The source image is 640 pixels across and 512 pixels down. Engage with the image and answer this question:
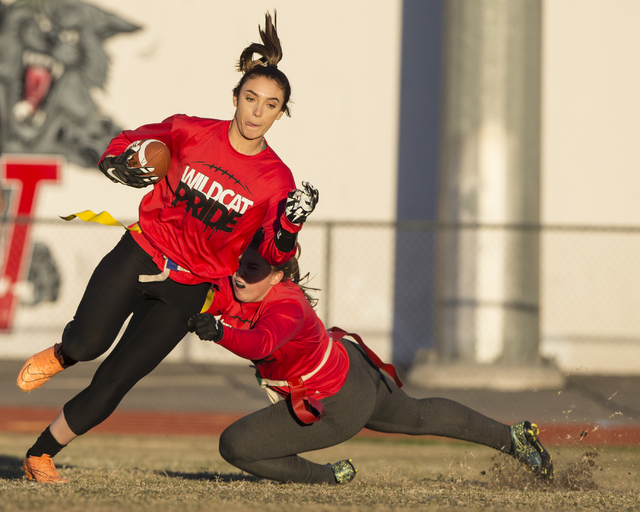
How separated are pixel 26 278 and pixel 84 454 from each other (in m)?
7.25

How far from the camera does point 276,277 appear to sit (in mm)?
4051

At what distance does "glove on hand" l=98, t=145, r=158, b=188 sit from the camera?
375 cm

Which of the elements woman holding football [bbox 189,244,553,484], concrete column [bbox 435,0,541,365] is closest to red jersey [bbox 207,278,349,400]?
woman holding football [bbox 189,244,553,484]

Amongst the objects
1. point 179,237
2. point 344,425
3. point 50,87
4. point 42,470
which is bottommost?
point 42,470

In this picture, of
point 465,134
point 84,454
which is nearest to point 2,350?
point 84,454

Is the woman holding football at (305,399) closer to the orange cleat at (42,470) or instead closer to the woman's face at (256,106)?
the woman's face at (256,106)

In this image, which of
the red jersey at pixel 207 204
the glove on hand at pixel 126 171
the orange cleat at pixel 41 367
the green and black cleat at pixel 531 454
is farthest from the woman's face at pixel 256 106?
the green and black cleat at pixel 531 454

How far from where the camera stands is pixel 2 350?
13070 millimetres

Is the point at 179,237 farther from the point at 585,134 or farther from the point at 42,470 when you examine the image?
the point at 585,134

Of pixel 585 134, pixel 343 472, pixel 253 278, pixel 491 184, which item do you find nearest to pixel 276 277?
pixel 253 278

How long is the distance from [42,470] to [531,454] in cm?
283

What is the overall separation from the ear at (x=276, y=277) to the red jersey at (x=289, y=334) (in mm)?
36

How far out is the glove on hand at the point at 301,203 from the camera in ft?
11.6

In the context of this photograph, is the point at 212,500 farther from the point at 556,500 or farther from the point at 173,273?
the point at 556,500
